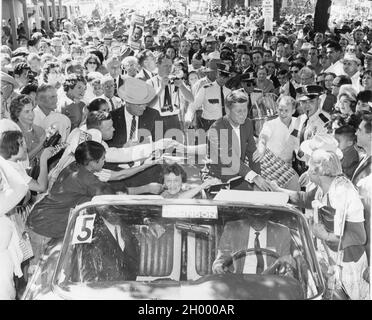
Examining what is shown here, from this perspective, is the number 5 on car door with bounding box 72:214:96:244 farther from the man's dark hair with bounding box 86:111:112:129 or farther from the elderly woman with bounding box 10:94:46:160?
the elderly woman with bounding box 10:94:46:160

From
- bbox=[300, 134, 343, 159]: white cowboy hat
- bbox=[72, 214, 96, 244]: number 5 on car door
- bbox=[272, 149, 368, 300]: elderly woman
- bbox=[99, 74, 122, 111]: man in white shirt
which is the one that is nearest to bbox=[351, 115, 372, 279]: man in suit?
bbox=[272, 149, 368, 300]: elderly woman

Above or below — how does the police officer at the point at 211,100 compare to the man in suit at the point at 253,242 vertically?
below

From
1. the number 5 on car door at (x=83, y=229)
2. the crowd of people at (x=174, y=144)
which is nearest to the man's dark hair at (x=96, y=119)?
the crowd of people at (x=174, y=144)

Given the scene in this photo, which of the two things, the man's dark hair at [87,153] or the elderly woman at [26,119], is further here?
the elderly woman at [26,119]

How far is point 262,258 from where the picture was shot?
418cm

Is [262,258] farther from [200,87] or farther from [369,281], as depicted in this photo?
[200,87]

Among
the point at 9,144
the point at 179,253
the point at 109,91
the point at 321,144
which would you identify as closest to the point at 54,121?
the point at 109,91

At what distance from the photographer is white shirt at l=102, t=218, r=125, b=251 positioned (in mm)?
4310

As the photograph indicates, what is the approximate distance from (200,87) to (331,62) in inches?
162

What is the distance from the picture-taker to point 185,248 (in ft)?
15.5

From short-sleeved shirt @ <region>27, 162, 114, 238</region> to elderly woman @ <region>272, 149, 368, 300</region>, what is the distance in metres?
1.66

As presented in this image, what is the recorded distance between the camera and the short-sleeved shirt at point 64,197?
5.14 meters

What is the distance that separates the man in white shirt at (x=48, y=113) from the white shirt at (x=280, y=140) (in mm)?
2386

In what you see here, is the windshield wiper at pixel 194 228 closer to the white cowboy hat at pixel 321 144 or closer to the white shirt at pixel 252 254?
the white shirt at pixel 252 254
